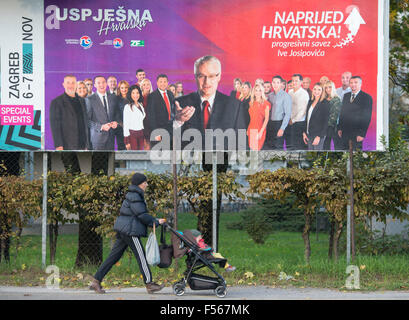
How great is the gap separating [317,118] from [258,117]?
1102 millimetres

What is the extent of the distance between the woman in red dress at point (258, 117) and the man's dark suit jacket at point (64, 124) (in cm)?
308

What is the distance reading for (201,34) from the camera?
11.4 meters

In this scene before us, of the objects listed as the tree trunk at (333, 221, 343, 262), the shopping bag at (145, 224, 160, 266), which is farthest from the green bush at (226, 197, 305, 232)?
the shopping bag at (145, 224, 160, 266)

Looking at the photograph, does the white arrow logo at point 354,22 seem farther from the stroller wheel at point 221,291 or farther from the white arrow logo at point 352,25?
the stroller wheel at point 221,291

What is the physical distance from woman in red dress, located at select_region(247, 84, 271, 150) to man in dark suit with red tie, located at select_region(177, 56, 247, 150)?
18 centimetres

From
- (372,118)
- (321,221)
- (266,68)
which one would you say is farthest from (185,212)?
(321,221)

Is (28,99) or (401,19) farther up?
(401,19)

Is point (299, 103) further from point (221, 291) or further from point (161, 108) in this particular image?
point (221, 291)

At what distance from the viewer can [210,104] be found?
11445 mm

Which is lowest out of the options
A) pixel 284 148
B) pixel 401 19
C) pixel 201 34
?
pixel 284 148

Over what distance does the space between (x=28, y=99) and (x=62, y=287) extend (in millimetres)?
3617

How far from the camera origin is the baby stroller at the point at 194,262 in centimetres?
874

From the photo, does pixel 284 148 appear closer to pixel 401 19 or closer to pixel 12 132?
pixel 12 132

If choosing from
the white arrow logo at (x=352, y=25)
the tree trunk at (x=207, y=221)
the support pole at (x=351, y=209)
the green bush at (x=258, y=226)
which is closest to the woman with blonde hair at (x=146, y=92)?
the tree trunk at (x=207, y=221)
